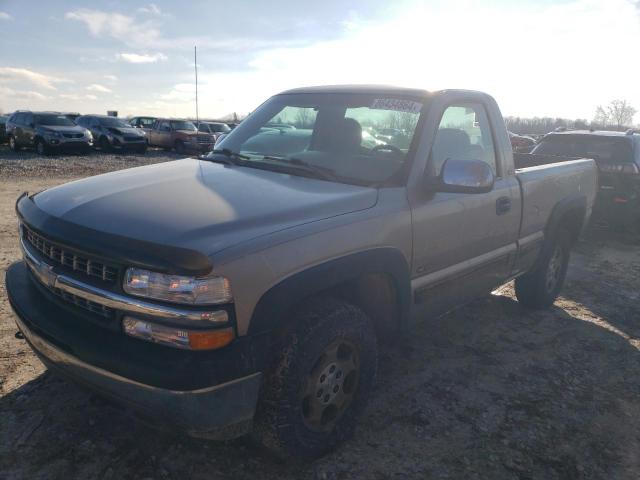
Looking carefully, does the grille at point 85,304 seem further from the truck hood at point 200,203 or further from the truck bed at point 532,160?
the truck bed at point 532,160

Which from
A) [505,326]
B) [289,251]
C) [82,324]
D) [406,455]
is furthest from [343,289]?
[505,326]

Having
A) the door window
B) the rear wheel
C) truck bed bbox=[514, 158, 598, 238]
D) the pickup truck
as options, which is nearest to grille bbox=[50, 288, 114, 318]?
the pickup truck

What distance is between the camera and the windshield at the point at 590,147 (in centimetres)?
795

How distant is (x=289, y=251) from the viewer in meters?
2.29

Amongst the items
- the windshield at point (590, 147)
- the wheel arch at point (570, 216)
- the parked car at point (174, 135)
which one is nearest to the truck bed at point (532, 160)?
the wheel arch at point (570, 216)

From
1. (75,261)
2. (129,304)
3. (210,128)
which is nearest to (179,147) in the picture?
(210,128)

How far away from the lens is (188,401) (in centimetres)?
206

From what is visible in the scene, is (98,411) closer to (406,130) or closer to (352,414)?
(352,414)

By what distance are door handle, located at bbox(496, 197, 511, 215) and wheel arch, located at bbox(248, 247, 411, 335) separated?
3.79ft

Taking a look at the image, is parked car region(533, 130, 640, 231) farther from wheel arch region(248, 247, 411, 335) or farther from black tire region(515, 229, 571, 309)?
wheel arch region(248, 247, 411, 335)

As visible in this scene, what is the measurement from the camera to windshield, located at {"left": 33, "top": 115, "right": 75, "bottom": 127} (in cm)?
1959

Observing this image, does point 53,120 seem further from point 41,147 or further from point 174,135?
point 174,135

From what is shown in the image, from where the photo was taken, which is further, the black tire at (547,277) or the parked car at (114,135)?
the parked car at (114,135)

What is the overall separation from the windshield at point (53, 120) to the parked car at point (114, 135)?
182 cm
